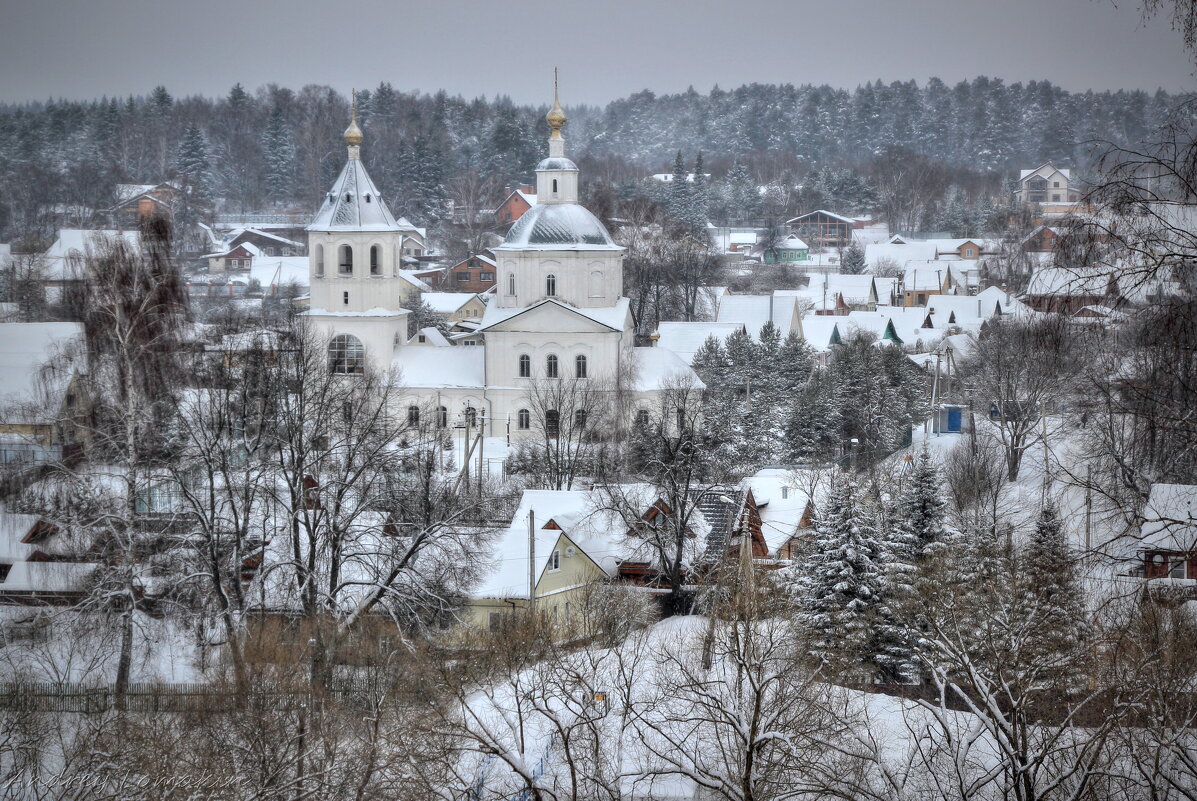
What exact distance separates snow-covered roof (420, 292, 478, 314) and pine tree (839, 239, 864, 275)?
2182 cm

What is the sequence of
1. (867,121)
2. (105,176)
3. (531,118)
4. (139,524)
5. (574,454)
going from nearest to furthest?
1. (139,524)
2. (574,454)
3. (105,176)
4. (531,118)
5. (867,121)

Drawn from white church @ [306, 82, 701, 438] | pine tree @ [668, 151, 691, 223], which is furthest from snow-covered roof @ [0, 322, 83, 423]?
pine tree @ [668, 151, 691, 223]

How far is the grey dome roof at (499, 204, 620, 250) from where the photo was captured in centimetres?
3328

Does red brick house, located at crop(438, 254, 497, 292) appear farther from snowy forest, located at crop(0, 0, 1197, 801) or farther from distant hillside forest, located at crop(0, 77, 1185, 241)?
distant hillside forest, located at crop(0, 77, 1185, 241)

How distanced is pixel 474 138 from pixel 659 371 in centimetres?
6008

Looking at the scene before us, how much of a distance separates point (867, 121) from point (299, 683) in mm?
111453

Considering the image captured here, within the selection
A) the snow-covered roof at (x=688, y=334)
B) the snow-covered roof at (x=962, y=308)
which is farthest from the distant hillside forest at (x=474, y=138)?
the snow-covered roof at (x=688, y=334)

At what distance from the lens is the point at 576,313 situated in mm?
31844

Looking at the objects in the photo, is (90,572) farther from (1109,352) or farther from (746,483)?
(1109,352)

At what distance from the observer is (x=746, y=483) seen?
2398cm

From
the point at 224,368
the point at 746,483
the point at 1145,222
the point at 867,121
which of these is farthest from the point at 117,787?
the point at 867,121

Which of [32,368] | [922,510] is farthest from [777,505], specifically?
[32,368]

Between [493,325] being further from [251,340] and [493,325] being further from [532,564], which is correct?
[532,564]

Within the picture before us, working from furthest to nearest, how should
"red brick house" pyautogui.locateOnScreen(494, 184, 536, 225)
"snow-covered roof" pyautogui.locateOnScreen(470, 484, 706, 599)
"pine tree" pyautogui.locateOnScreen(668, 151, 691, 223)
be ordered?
"red brick house" pyautogui.locateOnScreen(494, 184, 536, 225) < "pine tree" pyautogui.locateOnScreen(668, 151, 691, 223) < "snow-covered roof" pyautogui.locateOnScreen(470, 484, 706, 599)
